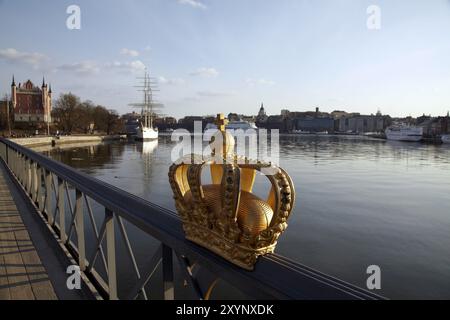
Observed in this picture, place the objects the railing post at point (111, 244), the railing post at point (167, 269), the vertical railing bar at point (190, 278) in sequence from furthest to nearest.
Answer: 1. the railing post at point (111, 244)
2. the railing post at point (167, 269)
3. the vertical railing bar at point (190, 278)

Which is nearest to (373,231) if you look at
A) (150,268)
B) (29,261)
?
(29,261)

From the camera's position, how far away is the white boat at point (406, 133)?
105 meters

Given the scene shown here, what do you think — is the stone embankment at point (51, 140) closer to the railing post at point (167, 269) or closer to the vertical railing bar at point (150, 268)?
the vertical railing bar at point (150, 268)

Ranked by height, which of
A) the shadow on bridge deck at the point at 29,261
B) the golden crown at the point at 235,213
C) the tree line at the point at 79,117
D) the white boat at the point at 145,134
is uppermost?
the tree line at the point at 79,117

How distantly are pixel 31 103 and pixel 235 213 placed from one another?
430ft

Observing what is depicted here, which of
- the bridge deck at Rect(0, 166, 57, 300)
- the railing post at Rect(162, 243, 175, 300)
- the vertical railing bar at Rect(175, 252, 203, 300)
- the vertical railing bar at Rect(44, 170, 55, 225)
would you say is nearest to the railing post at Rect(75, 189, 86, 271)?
the bridge deck at Rect(0, 166, 57, 300)

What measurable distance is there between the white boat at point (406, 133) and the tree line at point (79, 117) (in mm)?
93531

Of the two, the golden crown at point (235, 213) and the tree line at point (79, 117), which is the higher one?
the tree line at point (79, 117)

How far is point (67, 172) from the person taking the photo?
469 cm

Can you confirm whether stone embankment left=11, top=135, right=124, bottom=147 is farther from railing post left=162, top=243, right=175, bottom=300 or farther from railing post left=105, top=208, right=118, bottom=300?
railing post left=162, top=243, right=175, bottom=300

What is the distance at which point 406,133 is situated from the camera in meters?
108

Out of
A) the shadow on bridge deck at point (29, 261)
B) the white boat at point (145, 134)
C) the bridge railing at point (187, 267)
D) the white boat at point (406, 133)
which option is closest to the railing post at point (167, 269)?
the bridge railing at point (187, 267)
